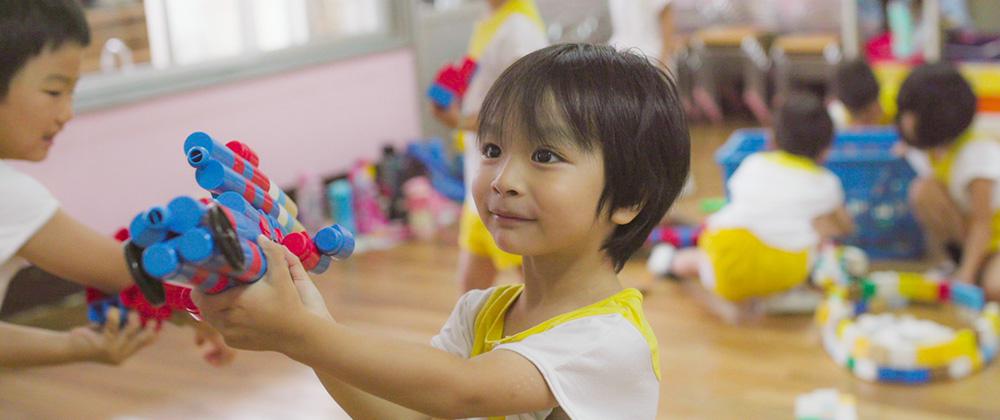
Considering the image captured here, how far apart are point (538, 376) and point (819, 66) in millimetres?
3920

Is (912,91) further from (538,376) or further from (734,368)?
(538,376)

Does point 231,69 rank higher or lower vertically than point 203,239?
lower

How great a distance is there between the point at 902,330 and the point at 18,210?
1855 mm

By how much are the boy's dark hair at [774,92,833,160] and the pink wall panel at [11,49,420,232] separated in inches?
64.1

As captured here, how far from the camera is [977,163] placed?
2699 millimetres

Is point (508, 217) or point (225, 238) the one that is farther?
point (508, 217)

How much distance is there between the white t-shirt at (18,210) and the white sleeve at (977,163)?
7.01 feet

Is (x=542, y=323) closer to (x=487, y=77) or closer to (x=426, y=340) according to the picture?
(x=487, y=77)

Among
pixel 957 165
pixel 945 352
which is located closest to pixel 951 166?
pixel 957 165

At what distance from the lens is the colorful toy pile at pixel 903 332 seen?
7.60ft

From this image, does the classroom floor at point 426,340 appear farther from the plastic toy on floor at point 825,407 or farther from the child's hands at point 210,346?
the child's hands at point 210,346

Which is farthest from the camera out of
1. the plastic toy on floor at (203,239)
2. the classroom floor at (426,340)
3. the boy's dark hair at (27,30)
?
the classroom floor at (426,340)

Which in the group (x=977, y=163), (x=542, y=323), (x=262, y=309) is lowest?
(x=977, y=163)

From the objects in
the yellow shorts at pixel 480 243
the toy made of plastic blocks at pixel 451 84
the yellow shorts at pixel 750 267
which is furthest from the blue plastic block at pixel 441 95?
the yellow shorts at pixel 750 267
